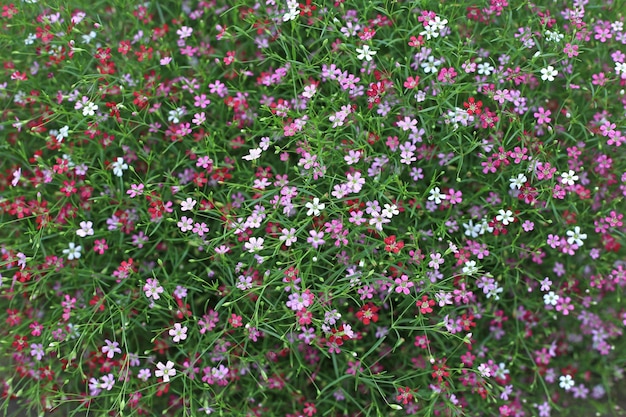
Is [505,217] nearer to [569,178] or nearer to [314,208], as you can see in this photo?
[569,178]

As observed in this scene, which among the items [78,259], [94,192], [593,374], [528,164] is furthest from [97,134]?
[593,374]

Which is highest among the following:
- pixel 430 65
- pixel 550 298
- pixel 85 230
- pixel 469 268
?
pixel 430 65

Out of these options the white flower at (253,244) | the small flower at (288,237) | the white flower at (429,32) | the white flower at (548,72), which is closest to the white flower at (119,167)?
the white flower at (253,244)

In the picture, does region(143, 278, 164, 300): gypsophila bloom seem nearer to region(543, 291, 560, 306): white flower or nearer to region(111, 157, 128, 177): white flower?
region(111, 157, 128, 177): white flower

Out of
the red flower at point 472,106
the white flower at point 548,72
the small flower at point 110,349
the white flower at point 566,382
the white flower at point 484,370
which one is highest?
the white flower at point 548,72

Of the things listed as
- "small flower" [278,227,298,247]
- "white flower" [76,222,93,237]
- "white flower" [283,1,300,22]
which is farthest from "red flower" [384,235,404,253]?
"white flower" [76,222,93,237]

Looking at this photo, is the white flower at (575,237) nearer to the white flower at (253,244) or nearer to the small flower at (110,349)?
the white flower at (253,244)

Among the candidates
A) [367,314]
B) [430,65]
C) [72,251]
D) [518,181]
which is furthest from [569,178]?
[72,251]
